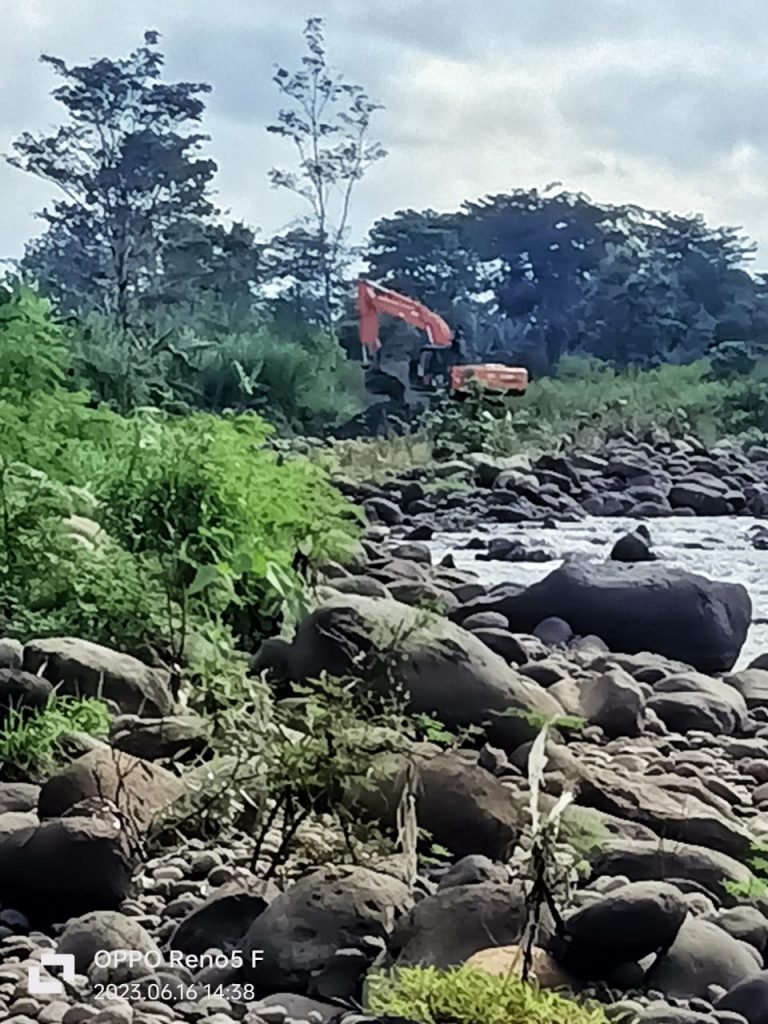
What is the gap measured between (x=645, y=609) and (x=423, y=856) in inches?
51.6

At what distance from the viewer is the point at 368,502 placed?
3.86 metres

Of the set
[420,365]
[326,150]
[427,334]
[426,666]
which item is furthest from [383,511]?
A: [426,666]

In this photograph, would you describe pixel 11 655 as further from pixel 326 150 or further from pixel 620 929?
pixel 326 150

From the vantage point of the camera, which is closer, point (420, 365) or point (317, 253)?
point (317, 253)

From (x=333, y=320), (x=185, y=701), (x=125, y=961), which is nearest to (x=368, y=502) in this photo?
(x=333, y=320)

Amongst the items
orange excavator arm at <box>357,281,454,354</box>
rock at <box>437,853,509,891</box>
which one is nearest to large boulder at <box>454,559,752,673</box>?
orange excavator arm at <box>357,281,454,354</box>

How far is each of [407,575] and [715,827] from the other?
57.1 inches

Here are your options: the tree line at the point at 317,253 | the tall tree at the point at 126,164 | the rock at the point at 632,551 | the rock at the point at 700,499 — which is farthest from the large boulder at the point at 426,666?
the rock at the point at 700,499

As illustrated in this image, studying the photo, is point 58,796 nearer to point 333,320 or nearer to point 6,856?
point 6,856

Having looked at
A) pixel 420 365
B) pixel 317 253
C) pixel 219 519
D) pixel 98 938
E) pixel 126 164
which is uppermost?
pixel 126 164

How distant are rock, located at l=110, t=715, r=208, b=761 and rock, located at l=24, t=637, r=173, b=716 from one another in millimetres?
64

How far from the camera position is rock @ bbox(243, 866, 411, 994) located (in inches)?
52.5

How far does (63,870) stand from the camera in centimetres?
143

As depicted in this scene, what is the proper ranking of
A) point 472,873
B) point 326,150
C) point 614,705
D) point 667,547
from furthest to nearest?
point 667,547 < point 326,150 < point 614,705 < point 472,873
